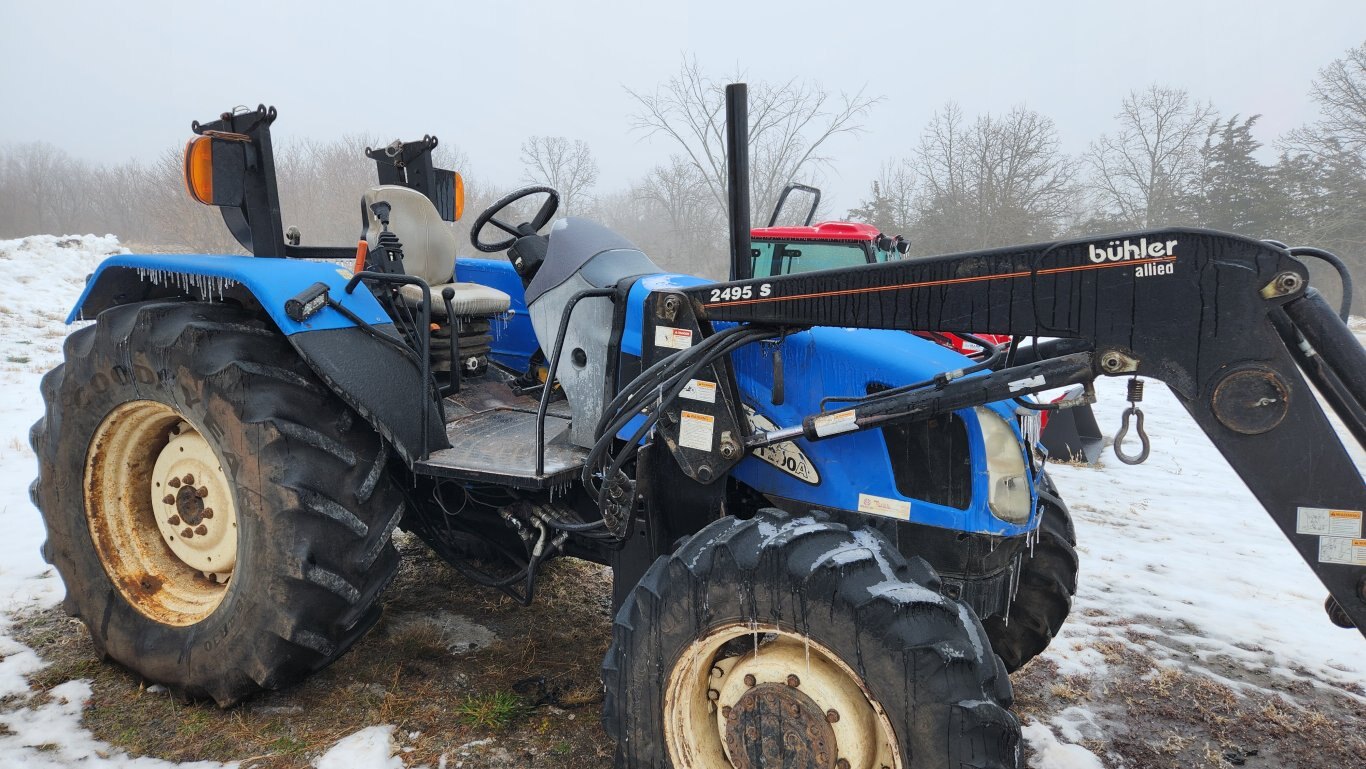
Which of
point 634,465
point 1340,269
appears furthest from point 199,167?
point 1340,269

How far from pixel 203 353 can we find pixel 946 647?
2.31m

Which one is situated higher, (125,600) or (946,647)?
(946,647)

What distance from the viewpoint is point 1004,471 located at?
7.11 feet

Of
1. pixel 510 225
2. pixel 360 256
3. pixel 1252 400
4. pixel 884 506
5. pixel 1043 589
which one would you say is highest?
pixel 510 225

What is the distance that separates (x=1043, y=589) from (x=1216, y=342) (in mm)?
1325

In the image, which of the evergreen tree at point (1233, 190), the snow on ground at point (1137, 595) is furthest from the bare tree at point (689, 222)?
the snow on ground at point (1137, 595)

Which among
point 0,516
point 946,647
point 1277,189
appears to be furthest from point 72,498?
point 1277,189

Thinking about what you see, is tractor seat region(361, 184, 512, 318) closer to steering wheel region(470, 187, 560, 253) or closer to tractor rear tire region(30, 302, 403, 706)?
steering wheel region(470, 187, 560, 253)

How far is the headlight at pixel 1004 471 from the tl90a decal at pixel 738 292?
2.09 ft

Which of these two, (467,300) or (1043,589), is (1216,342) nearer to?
(1043,589)

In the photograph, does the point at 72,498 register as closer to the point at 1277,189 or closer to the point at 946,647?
the point at 946,647

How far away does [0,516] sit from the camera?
14.7 feet

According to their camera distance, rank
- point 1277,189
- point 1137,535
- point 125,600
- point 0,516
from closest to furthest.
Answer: point 125,600 → point 0,516 → point 1137,535 → point 1277,189

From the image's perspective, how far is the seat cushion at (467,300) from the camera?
10.8ft
